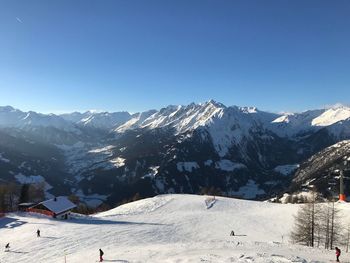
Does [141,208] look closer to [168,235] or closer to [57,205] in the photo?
[57,205]

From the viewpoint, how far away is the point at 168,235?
246ft

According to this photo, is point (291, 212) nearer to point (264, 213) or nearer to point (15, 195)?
point (264, 213)

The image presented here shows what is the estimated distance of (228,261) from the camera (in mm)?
42219

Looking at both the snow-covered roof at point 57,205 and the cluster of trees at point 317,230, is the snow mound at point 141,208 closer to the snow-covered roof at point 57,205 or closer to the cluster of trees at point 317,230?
the snow-covered roof at point 57,205

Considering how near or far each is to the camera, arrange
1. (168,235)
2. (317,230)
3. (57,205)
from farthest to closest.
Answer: (57,205), (168,235), (317,230)

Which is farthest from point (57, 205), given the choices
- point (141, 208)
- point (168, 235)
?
point (168, 235)

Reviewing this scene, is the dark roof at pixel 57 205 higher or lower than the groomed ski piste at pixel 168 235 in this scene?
higher

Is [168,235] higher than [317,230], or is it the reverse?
[317,230]

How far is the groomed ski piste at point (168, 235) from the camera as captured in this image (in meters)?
49.4

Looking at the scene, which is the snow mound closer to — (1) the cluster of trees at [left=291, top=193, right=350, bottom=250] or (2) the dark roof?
(2) the dark roof

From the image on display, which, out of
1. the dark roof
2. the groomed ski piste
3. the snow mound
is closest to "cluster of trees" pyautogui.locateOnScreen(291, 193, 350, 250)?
the groomed ski piste

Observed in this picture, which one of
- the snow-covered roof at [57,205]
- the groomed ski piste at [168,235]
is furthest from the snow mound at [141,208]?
the snow-covered roof at [57,205]

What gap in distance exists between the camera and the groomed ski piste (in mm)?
49406

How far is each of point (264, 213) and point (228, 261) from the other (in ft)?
205
